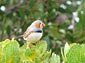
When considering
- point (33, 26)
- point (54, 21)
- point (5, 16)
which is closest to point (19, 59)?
point (33, 26)

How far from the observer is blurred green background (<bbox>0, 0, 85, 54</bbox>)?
3496mm

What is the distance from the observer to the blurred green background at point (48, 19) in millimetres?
3496

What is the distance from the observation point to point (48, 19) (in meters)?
3.87

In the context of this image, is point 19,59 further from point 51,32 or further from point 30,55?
point 51,32

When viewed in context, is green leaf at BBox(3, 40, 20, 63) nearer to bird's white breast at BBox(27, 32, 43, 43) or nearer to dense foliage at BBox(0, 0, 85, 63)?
bird's white breast at BBox(27, 32, 43, 43)

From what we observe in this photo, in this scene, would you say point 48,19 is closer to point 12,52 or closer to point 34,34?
point 34,34

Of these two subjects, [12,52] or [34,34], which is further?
[34,34]

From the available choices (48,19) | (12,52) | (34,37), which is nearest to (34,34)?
(34,37)

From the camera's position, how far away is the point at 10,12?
4027mm

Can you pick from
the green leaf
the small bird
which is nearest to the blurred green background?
the small bird

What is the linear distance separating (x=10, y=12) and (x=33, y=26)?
1.78 meters

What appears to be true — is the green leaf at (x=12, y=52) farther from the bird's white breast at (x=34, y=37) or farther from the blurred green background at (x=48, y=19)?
the blurred green background at (x=48, y=19)

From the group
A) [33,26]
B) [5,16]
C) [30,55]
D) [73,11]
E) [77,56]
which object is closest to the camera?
[77,56]

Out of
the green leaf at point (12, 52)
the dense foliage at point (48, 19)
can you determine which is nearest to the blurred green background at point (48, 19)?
the dense foliage at point (48, 19)
